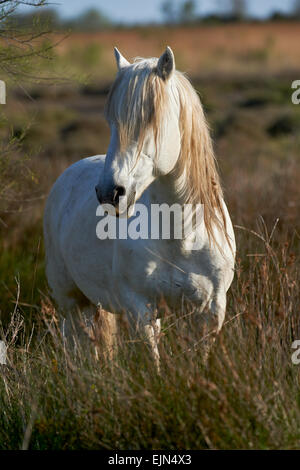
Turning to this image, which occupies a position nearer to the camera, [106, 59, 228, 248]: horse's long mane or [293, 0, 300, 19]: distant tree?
[106, 59, 228, 248]: horse's long mane

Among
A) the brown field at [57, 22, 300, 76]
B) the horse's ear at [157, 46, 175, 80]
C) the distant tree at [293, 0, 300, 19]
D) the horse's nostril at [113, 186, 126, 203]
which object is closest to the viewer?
the horse's nostril at [113, 186, 126, 203]

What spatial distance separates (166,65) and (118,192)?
2.01 feet

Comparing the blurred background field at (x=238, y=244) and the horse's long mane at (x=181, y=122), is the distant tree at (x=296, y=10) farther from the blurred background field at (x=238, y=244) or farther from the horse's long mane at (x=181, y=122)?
the horse's long mane at (x=181, y=122)

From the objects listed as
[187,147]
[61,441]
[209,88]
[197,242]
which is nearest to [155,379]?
[61,441]

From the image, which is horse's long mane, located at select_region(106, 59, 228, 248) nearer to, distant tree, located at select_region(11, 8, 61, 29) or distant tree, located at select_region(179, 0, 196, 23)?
distant tree, located at select_region(11, 8, 61, 29)

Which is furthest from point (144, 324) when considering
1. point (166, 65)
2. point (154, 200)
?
point (166, 65)

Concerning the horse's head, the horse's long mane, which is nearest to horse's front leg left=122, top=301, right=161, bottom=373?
the horse's long mane

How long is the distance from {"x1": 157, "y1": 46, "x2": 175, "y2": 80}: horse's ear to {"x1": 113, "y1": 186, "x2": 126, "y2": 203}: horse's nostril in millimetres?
553

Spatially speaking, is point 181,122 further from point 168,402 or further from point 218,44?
point 218,44

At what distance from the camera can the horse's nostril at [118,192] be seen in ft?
8.24

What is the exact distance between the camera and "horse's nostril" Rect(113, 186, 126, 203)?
2.51 m
